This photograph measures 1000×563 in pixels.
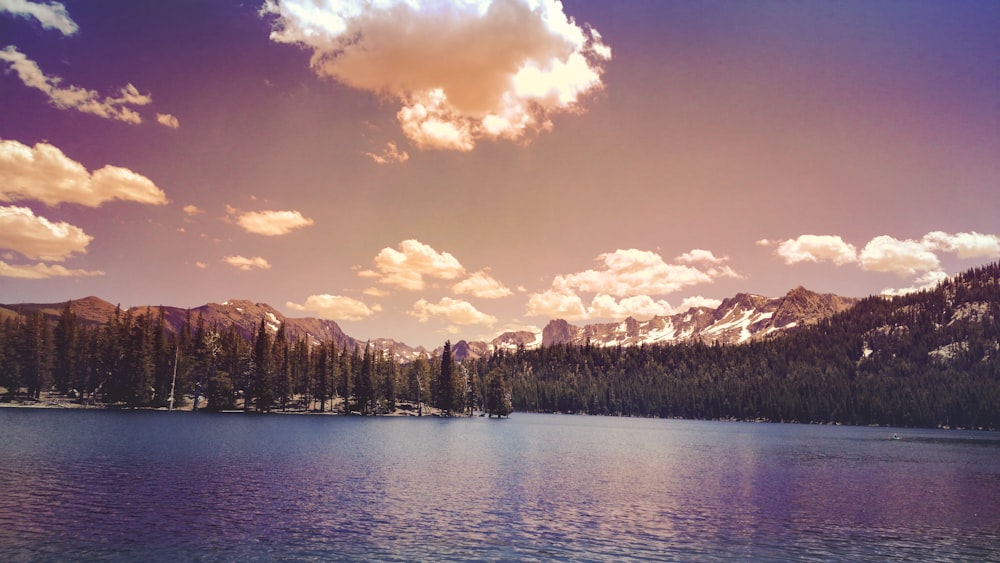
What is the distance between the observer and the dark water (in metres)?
37.7

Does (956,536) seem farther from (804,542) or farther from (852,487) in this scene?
(852,487)

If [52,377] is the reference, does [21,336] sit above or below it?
above

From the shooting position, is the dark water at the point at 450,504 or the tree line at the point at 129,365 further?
the tree line at the point at 129,365

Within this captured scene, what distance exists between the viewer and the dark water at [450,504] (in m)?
37.7

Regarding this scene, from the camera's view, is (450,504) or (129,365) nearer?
(450,504)

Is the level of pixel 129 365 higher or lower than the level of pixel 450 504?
higher

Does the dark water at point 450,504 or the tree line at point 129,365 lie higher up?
the tree line at point 129,365

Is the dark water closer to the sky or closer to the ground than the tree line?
closer to the ground

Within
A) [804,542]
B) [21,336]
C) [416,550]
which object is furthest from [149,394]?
[804,542]

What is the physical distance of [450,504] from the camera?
173 ft

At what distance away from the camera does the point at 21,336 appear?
554 feet

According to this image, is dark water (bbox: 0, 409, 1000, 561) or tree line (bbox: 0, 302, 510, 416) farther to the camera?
tree line (bbox: 0, 302, 510, 416)

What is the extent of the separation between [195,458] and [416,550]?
50765 millimetres

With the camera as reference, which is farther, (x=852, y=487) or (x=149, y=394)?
(x=149, y=394)
